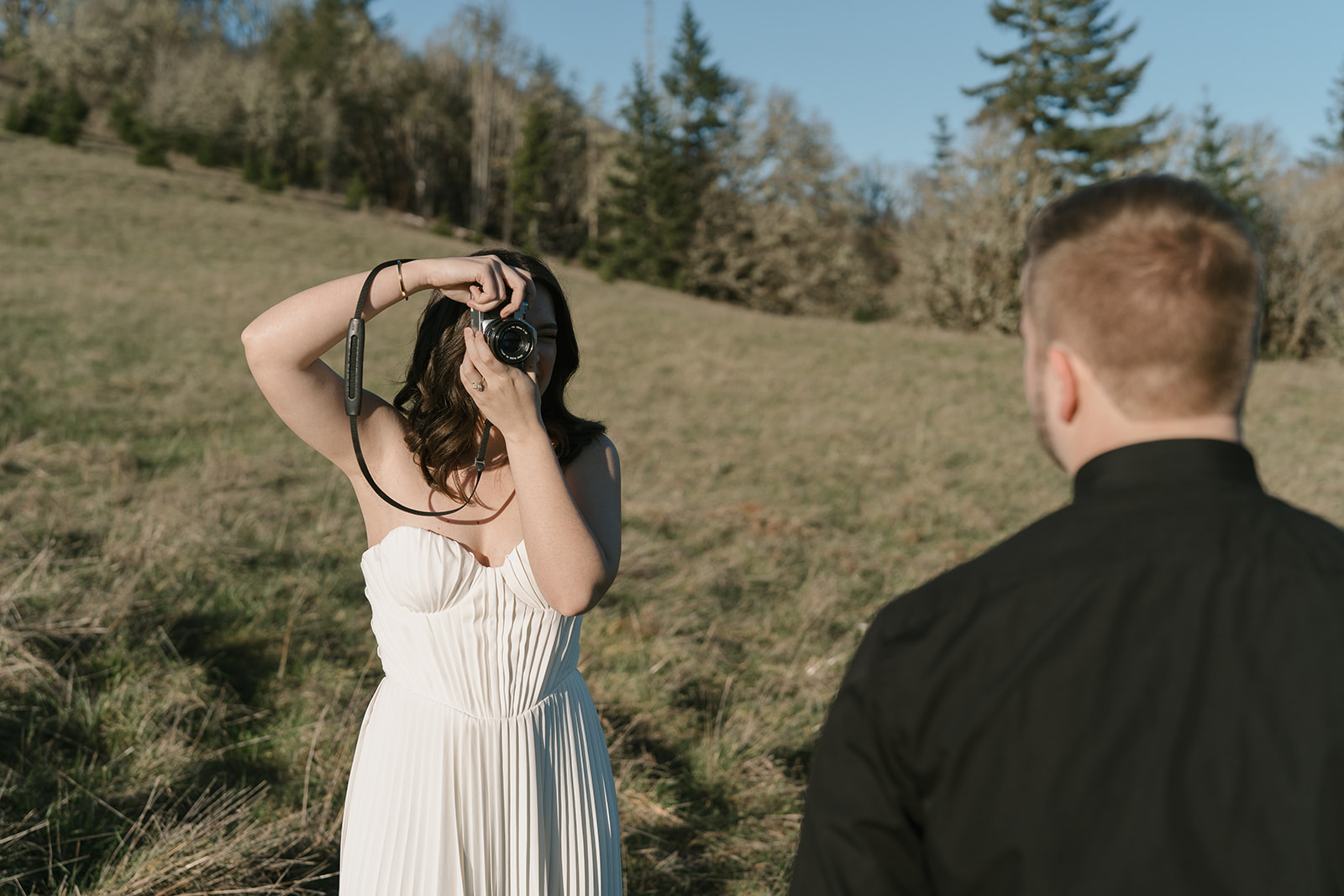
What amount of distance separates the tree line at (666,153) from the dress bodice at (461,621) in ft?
85.9

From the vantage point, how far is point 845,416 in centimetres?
1290

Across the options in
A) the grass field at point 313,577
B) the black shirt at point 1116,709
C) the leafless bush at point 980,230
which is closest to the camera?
the black shirt at point 1116,709

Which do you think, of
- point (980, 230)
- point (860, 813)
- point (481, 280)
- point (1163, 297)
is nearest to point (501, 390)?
point (481, 280)

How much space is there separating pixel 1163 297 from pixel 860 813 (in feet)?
2.16

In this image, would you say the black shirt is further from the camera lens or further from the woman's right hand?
the woman's right hand

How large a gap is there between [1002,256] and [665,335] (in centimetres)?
1347

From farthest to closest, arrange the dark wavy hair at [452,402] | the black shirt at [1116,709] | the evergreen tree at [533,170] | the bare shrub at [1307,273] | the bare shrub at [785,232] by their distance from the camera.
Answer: the evergreen tree at [533,170] → the bare shrub at [785,232] → the bare shrub at [1307,273] → the dark wavy hair at [452,402] → the black shirt at [1116,709]

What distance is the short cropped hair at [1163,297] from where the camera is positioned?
93cm

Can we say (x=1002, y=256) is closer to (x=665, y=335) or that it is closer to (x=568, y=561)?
(x=665, y=335)

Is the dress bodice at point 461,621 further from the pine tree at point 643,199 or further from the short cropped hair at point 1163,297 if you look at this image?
the pine tree at point 643,199

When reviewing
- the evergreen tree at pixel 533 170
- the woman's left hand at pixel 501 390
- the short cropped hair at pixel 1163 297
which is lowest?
the woman's left hand at pixel 501 390

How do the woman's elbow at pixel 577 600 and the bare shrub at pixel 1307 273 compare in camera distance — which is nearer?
the woman's elbow at pixel 577 600

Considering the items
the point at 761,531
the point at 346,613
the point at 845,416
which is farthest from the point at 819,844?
the point at 845,416

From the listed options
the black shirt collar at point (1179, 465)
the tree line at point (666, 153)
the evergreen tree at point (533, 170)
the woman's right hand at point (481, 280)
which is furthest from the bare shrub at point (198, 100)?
the black shirt collar at point (1179, 465)
